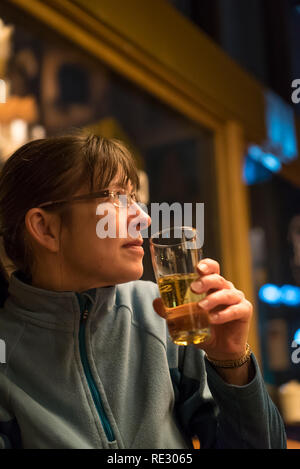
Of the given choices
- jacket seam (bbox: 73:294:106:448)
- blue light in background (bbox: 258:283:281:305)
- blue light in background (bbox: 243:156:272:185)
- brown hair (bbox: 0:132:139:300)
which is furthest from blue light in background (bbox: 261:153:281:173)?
jacket seam (bbox: 73:294:106:448)

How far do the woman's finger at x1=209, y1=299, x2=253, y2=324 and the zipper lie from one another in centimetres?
24

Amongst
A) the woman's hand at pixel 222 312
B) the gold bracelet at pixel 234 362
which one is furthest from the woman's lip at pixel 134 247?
the gold bracelet at pixel 234 362

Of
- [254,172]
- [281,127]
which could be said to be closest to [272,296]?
[254,172]

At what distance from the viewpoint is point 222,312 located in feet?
2.53

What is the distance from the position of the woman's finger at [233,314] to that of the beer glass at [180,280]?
19mm

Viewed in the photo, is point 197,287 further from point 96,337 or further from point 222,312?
point 96,337

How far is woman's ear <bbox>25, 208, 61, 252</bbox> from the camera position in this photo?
3.09 feet

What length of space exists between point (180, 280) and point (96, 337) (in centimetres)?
23

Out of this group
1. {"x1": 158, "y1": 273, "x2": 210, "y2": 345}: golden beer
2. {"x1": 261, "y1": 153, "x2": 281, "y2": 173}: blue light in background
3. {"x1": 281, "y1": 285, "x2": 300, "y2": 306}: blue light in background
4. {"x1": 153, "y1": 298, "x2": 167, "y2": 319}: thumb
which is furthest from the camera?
{"x1": 261, "y1": 153, "x2": 281, "y2": 173}: blue light in background

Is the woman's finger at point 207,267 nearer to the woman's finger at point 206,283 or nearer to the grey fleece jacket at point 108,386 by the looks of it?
the woman's finger at point 206,283

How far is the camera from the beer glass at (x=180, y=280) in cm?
75

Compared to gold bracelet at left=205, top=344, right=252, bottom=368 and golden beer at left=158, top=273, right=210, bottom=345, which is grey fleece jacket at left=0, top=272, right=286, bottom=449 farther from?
golden beer at left=158, top=273, right=210, bottom=345

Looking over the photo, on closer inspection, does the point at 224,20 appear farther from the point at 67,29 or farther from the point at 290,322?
the point at 290,322
